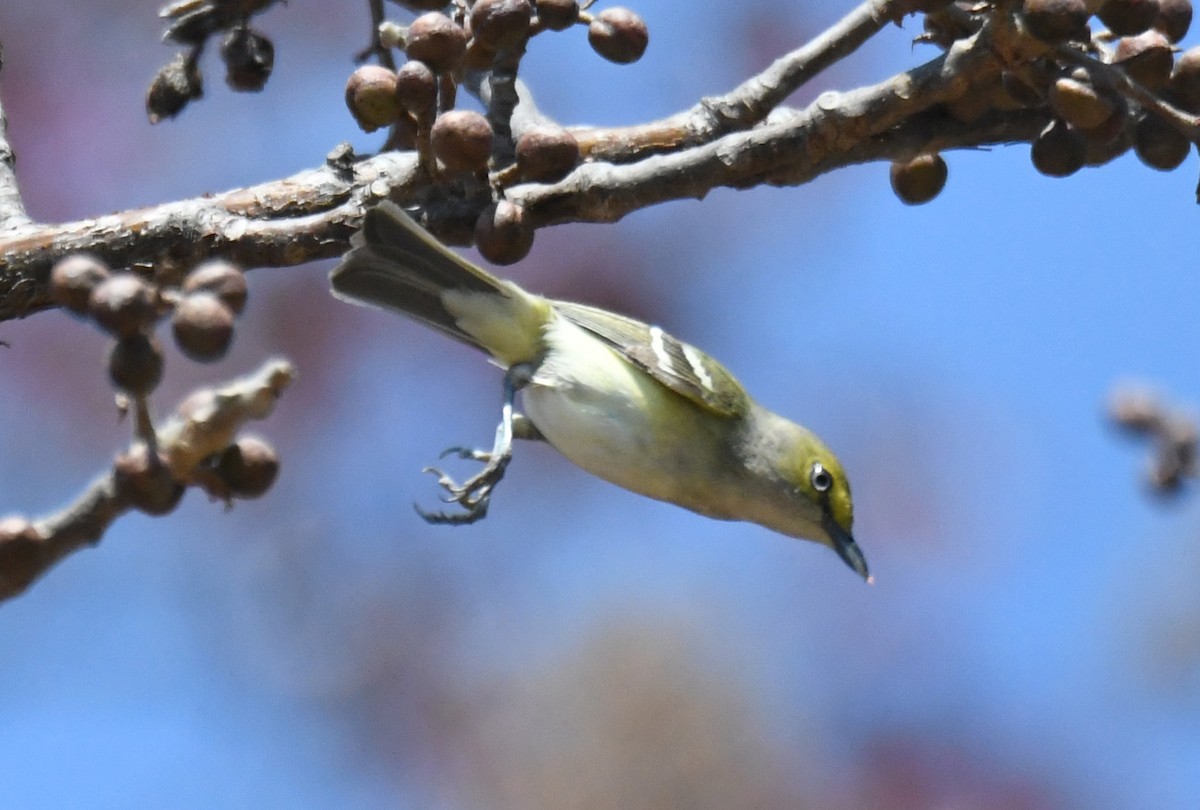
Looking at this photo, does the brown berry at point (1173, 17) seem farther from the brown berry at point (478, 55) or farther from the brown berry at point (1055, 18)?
the brown berry at point (478, 55)

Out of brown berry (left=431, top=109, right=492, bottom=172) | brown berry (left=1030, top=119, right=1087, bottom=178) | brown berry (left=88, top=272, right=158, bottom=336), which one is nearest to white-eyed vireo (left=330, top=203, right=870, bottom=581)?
brown berry (left=431, top=109, right=492, bottom=172)

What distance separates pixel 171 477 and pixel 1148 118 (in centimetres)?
182

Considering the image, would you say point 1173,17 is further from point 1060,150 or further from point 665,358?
point 665,358

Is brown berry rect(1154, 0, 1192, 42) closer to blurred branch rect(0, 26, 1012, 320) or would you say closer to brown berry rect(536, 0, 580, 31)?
blurred branch rect(0, 26, 1012, 320)

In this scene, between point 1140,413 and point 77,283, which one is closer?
point 77,283

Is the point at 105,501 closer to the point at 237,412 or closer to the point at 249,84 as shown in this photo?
the point at 237,412

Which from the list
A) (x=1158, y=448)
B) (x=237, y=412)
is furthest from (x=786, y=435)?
(x=237, y=412)

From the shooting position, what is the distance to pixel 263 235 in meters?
2.25

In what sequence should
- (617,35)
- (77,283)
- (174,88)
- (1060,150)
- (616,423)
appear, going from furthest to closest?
Answer: (616,423), (174,88), (617,35), (1060,150), (77,283)

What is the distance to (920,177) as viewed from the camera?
2756 millimetres

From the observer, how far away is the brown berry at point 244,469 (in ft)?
4.95

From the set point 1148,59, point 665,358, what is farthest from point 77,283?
point 665,358

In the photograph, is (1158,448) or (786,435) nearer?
(1158,448)

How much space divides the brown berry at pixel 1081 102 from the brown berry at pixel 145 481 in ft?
4.88
